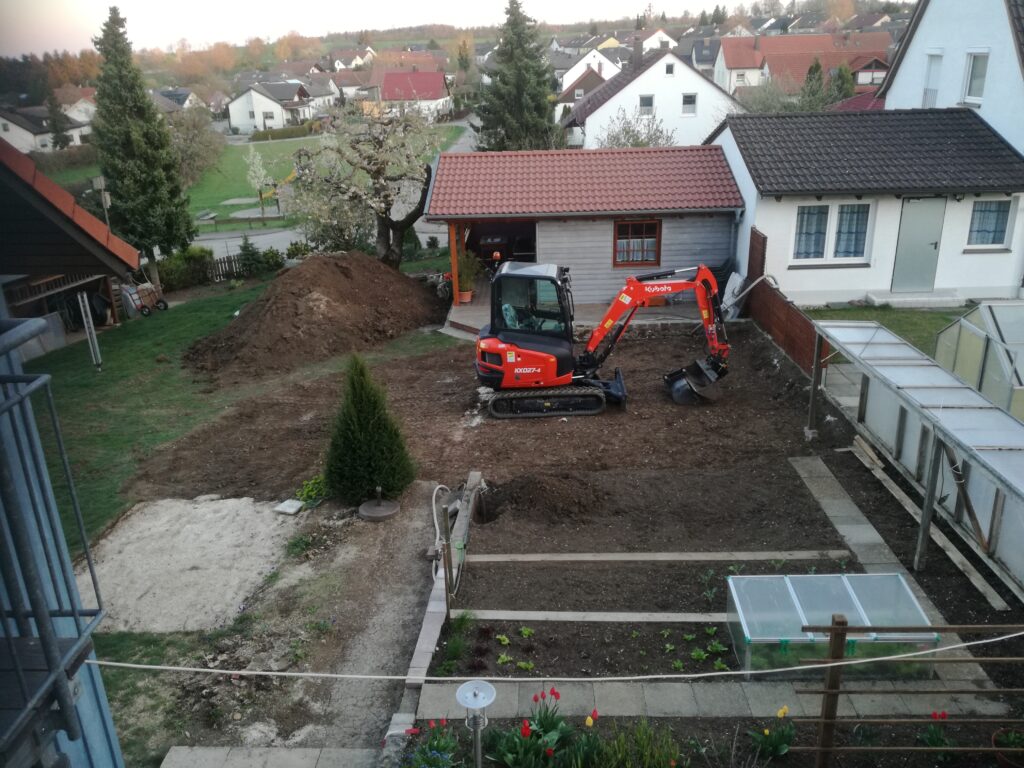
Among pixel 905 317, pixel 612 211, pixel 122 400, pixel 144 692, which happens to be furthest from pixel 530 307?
pixel 905 317

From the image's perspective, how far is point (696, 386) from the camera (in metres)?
14.3

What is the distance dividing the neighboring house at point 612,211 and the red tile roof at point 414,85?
5905 cm

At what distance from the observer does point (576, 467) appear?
40.6 ft

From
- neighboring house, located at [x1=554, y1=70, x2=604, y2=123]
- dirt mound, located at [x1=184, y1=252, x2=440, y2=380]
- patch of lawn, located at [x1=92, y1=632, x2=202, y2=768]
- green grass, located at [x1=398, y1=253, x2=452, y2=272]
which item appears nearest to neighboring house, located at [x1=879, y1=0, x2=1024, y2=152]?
green grass, located at [x1=398, y1=253, x2=452, y2=272]

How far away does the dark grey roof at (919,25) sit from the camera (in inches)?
690

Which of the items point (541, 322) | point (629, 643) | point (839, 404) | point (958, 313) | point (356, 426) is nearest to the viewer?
point (629, 643)

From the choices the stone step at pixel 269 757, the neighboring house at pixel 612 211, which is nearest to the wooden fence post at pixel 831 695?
the stone step at pixel 269 757

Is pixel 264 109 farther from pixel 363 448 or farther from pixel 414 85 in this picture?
pixel 363 448

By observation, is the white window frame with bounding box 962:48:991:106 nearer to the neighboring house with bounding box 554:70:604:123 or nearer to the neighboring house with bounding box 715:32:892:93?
the neighboring house with bounding box 715:32:892:93

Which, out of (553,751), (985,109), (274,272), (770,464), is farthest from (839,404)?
(274,272)

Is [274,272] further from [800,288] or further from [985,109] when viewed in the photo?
[985,109]

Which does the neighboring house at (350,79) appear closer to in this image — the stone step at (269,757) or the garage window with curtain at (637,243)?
the garage window with curtain at (637,243)

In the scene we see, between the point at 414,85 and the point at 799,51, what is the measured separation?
34828 mm

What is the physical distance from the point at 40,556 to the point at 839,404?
1162 centimetres
